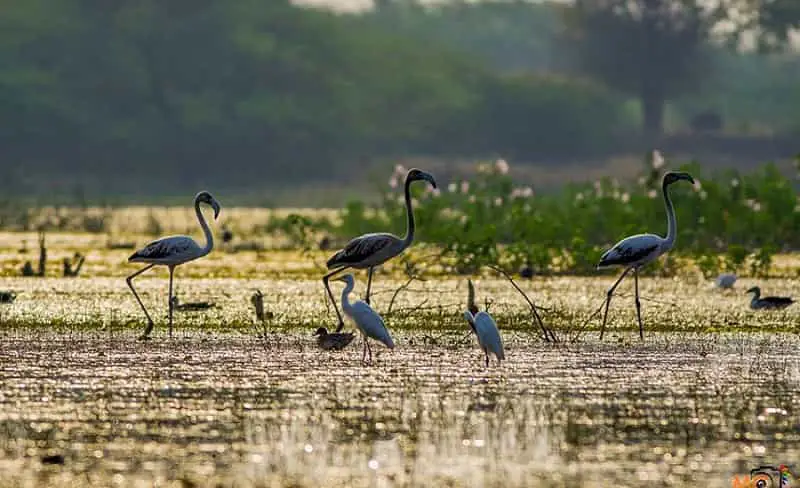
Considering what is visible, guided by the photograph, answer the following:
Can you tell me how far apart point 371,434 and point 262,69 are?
144 ft

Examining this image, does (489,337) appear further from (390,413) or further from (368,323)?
(390,413)

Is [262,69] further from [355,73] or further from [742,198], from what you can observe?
[742,198]

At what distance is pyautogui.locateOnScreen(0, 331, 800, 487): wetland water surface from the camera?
8070 mm

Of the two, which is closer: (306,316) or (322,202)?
(306,316)

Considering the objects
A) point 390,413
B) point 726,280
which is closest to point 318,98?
point 726,280

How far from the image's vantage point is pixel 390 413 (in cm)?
961

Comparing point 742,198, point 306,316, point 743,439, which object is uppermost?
point 742,198

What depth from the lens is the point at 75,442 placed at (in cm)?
865

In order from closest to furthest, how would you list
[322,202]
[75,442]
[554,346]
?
[75,442] → [554,346] → [322,202]

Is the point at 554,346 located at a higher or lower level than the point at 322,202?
lower

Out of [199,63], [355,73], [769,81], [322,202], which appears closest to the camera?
[322,202]

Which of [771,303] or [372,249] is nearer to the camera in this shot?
[372,249]

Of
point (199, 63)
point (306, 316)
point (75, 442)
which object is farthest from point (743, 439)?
point (199, 63)

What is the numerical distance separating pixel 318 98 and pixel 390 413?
43.8 m
